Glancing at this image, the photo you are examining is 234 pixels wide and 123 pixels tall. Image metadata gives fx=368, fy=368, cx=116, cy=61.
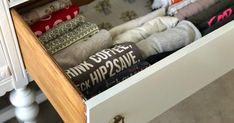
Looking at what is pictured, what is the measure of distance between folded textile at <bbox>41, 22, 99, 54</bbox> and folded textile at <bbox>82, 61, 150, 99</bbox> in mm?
164

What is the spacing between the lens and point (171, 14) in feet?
3.37

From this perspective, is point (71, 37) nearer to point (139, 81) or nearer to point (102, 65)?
point (102, 65)

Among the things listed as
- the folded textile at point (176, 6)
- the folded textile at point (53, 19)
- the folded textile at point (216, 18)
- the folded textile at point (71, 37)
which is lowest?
the folded textile at point (216, 18)

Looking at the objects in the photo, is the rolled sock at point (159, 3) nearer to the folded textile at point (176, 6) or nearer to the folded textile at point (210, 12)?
the folded textile at point (176, 6)

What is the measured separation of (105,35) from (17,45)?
21 cm

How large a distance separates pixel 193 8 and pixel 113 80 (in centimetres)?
34

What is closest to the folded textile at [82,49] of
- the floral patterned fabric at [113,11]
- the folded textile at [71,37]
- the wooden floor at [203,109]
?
the folded textile at [71,37]

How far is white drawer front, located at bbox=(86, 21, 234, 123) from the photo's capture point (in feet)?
2.14

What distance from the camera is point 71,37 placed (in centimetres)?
89

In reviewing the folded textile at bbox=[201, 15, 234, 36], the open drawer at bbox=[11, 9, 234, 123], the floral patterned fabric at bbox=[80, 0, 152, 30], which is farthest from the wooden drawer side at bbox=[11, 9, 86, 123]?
the folded textile at bbox=[201, 15, 234, 36]

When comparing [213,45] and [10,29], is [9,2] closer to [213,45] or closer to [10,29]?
[10,29]

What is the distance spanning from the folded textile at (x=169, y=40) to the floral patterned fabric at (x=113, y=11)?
212 millimetres

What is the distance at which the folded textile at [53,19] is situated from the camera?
2.92 feet

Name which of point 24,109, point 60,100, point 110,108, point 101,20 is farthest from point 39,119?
point 110,108
